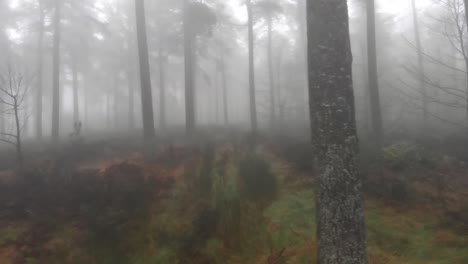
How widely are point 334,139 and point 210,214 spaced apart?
144 inches

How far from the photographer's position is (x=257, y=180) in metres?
8.46

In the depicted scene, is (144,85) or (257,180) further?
(144,85)

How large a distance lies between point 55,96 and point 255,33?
16558 mm

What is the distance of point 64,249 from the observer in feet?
20.2

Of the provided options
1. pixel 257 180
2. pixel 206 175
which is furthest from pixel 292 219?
pixel 206 175

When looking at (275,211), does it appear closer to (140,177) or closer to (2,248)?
(140,177)

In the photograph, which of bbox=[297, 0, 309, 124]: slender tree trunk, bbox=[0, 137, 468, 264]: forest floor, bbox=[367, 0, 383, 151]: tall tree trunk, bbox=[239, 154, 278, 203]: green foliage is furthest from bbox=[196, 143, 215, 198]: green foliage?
bbox=[297, 0, 309, 124]: slender tree trunk

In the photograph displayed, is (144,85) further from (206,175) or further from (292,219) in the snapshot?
(292,219)

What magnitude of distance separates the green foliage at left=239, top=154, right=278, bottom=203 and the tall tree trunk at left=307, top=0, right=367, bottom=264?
3661 millimetres

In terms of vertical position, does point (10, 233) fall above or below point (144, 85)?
below

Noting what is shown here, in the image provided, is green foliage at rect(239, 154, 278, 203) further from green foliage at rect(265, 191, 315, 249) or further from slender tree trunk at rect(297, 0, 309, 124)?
slender tree trunk at rect(297, 0, 309, 124)

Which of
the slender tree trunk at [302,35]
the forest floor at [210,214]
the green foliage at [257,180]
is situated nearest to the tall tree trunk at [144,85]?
the forest floor at [210,214]

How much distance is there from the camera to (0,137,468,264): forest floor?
6.00m

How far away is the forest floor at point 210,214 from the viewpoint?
600 centimetres
